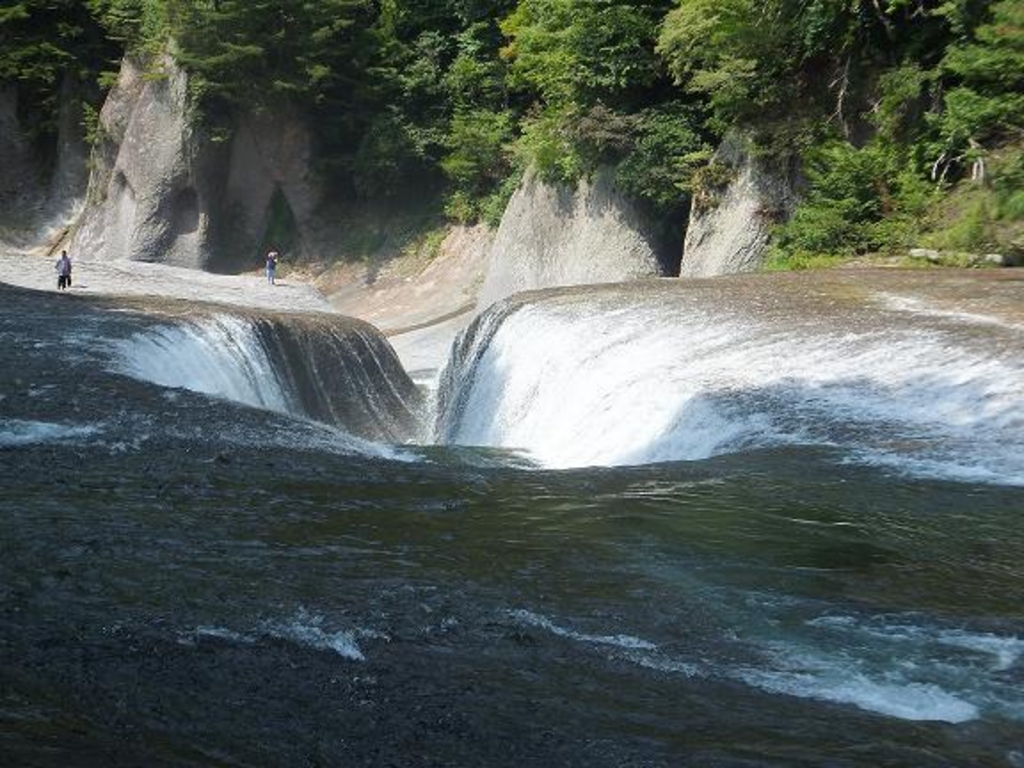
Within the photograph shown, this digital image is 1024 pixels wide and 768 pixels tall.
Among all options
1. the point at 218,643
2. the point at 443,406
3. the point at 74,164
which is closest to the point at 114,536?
the point at 218,643

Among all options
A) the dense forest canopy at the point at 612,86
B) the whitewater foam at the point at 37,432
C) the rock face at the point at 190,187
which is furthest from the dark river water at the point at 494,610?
the rock face at the point at 190,187

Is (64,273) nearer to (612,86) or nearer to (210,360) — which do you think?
(210,360)

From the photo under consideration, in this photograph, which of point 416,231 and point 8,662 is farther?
point 416,231

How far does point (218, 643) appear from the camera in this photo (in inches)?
189

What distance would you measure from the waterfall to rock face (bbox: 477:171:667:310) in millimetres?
7026

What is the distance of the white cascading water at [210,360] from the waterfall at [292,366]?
17mm

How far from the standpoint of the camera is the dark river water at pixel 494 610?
412 cm

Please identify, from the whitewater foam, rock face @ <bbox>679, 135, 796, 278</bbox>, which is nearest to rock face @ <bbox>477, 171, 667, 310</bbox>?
rock face @ <bbox>679, 135, 796, 278</bbox>

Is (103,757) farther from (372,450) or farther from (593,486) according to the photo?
(372,450)

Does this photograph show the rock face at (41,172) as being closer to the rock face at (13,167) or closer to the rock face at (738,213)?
the rock face at (13,167)

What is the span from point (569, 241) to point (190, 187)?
1593 centimetres

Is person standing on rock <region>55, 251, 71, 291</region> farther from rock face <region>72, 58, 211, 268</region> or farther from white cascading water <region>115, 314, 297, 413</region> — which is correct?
rock face <region>72, 58, 211, 268</region>

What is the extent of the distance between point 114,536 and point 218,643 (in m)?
Answer: 1.68

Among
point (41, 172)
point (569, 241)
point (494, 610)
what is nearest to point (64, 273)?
point (569, 241)
